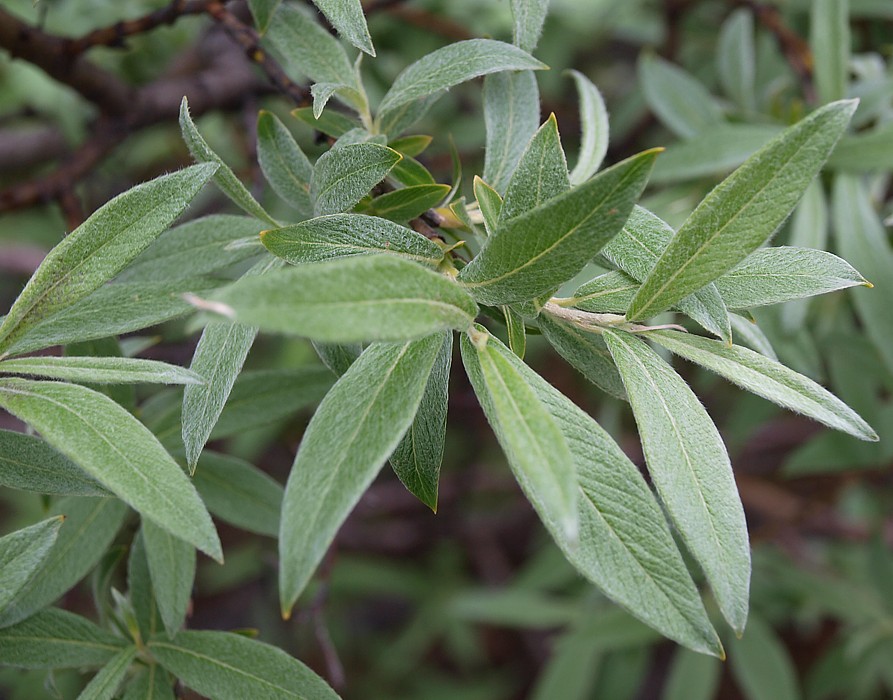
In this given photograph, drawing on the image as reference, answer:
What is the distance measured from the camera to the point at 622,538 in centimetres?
45

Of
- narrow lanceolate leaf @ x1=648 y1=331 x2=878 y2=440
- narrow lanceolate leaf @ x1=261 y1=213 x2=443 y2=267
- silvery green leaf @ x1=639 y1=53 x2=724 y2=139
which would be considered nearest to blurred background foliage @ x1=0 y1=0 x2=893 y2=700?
silvery green leaf @ x1=639 y1=53 x2=724 y2=139

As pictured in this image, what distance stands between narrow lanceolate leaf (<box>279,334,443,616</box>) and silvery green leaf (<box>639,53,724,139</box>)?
69 cm

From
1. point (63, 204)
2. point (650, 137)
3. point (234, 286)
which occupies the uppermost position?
point (234, 286)

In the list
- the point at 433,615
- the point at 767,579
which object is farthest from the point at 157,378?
the point at 433,615

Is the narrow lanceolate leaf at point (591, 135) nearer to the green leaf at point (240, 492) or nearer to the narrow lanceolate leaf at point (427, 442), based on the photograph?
the narrow lanceolate leaf at point (427, 442)

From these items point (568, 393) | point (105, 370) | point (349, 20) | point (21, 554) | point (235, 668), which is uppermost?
point (349, 20)

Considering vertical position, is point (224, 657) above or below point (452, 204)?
below

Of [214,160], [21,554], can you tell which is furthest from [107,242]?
[21,554]

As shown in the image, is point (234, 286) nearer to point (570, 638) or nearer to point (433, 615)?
point (570, 638)

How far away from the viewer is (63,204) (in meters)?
0.94

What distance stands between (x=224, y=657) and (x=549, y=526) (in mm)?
294

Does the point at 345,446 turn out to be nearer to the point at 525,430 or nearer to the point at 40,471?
the point at 525,430

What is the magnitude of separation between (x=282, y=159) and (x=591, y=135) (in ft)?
0.78

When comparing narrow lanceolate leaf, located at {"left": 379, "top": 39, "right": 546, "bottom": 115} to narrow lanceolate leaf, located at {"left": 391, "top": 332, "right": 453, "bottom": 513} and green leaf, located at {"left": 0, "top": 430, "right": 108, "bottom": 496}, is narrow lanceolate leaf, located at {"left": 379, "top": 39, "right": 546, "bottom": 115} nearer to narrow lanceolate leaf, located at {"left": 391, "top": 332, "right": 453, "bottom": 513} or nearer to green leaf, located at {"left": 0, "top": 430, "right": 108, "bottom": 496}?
narrow lanceolate leaf, located at {"left": 391, "top": 332, "right": 453, "bottom": 513}
